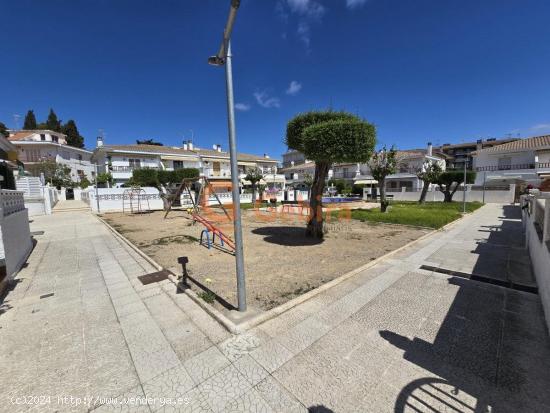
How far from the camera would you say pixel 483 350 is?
316 centimetres

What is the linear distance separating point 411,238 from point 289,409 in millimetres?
9247

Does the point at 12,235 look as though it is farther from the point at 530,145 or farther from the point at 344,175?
the point at 530,145

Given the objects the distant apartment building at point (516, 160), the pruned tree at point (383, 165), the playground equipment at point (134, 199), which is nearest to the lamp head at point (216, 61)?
the pruned tree at point (383, 165)

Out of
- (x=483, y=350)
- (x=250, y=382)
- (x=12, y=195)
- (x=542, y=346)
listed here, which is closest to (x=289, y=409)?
(x=250, y=382)

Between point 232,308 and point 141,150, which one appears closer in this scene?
point 232,308

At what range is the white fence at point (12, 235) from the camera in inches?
226

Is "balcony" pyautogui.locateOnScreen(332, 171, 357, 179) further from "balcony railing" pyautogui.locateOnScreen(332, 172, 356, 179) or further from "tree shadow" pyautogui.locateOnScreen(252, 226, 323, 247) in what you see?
"tree shadow" pyautogui.locateOnScreen(252, 226, 323, 247)

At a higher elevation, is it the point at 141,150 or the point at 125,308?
the point at 141,150

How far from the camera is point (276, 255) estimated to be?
775 centimetres

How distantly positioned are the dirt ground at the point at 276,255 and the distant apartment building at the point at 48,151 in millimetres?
46116

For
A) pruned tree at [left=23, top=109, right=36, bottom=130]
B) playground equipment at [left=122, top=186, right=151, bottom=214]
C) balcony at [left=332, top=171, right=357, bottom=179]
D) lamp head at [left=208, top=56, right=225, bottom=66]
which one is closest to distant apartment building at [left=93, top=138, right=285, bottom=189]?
playground equipment at [left=122, top=186, right=151, bottom=214]

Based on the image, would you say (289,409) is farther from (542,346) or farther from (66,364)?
(542,346)

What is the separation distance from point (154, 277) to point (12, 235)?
14.6ft

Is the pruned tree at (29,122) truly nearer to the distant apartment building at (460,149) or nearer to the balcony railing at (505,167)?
the balcony railing at (505,167)
